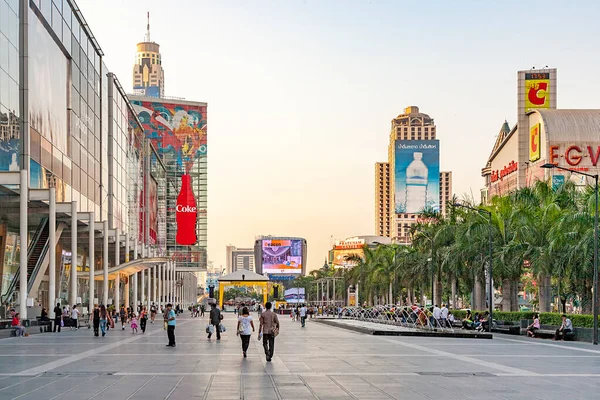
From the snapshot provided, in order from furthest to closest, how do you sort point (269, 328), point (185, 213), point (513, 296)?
point (185, 213), point (513, 296), point (269, 328)

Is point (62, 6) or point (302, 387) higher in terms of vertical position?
point (62, 6)

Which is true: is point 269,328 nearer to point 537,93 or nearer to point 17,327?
point 17,327

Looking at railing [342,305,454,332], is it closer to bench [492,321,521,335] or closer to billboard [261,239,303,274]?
bench [492,321,521,335]

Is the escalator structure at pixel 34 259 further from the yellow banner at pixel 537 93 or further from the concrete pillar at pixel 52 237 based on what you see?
the yellow banner at pixel 537 93

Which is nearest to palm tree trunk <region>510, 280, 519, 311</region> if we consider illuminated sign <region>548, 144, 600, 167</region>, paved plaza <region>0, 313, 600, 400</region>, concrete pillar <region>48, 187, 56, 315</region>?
paved plaza <region>0, 313, 600, 400</region>

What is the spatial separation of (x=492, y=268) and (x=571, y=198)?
6873 mm

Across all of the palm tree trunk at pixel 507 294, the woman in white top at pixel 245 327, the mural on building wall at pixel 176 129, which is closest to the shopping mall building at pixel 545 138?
the mural on building wall at pixel 176 129

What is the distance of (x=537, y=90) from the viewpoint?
143m

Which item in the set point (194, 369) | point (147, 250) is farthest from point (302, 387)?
point (147, 250)

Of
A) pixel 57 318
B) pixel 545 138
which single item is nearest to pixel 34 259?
pixel 57 318

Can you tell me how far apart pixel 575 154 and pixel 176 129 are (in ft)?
210

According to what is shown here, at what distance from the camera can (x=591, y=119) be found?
130500 mm

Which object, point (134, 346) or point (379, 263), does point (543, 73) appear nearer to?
point (379, 263)

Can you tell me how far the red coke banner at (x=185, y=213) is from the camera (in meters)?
113
